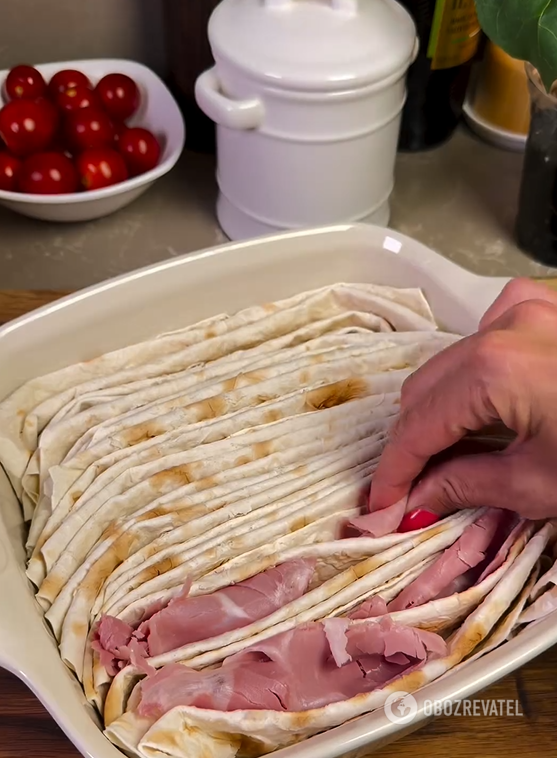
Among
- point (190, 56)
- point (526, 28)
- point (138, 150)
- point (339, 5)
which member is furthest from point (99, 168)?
point (526, 28)

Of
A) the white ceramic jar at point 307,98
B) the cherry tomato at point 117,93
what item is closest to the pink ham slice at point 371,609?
the white ceramic jar at point 307,98

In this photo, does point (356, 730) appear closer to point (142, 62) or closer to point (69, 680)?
point (69, 680)

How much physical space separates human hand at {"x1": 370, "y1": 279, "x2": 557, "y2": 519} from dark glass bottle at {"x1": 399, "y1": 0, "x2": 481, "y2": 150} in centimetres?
40

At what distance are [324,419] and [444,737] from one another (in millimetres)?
239

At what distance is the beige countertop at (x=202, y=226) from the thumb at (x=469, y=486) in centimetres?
37

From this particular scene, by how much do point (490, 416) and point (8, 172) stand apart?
0.59 meters

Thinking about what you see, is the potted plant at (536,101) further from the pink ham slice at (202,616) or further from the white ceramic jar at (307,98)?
the pink ham slice at (202,616)

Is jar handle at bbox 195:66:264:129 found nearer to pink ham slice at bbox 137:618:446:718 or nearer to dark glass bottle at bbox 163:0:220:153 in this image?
dark glass bottle at bbox 163:0:220:153

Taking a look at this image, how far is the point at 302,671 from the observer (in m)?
0.49

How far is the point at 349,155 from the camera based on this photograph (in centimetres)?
74

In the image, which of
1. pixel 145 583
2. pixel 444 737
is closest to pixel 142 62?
pixel 145 583

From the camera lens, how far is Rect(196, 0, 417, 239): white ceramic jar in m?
0.68

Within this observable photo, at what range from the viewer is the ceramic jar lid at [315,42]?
672mm

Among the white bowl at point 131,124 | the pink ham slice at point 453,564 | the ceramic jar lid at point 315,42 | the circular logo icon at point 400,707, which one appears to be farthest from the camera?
the white bowl at point 131,124
